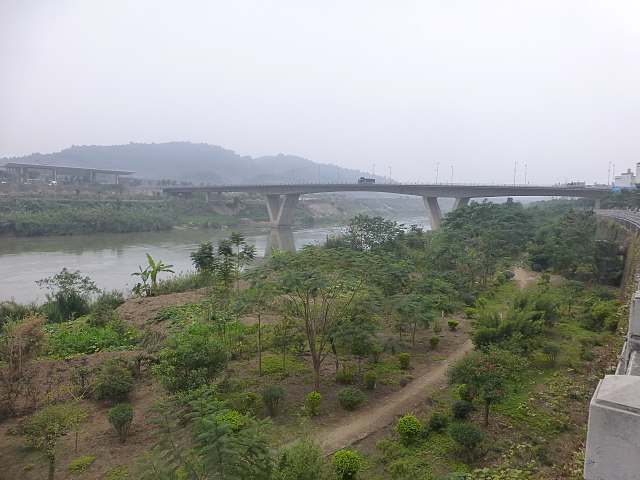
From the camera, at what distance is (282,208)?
5850cm

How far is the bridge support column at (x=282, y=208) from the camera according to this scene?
58344mm

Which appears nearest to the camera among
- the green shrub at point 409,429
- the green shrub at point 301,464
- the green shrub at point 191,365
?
the green shrub at point 301,464

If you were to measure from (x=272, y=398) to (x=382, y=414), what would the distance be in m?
2.05

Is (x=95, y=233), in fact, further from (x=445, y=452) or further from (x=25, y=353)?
(x=445, y=452)

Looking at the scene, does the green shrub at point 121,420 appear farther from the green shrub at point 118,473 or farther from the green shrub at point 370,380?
the green shrub at point 370,380

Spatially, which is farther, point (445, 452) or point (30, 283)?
→ point (30, 283)

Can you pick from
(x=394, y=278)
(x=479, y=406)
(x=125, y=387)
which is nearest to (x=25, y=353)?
(x=125, y=387)

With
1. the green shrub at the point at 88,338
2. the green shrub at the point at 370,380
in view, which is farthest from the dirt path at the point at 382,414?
the green shrub at the point at 88,338

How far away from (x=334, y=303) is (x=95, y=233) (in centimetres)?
4498

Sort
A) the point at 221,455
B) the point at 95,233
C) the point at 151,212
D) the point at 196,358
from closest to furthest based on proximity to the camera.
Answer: the point at 221,455, the point at 196,358, the point at 95,233, the point at 151,212

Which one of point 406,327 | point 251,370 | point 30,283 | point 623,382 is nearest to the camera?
point 623,382

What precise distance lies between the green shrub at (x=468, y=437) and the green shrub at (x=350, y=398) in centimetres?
204

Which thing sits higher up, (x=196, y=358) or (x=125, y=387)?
(x=196, y=358)

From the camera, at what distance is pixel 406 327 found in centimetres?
1356
